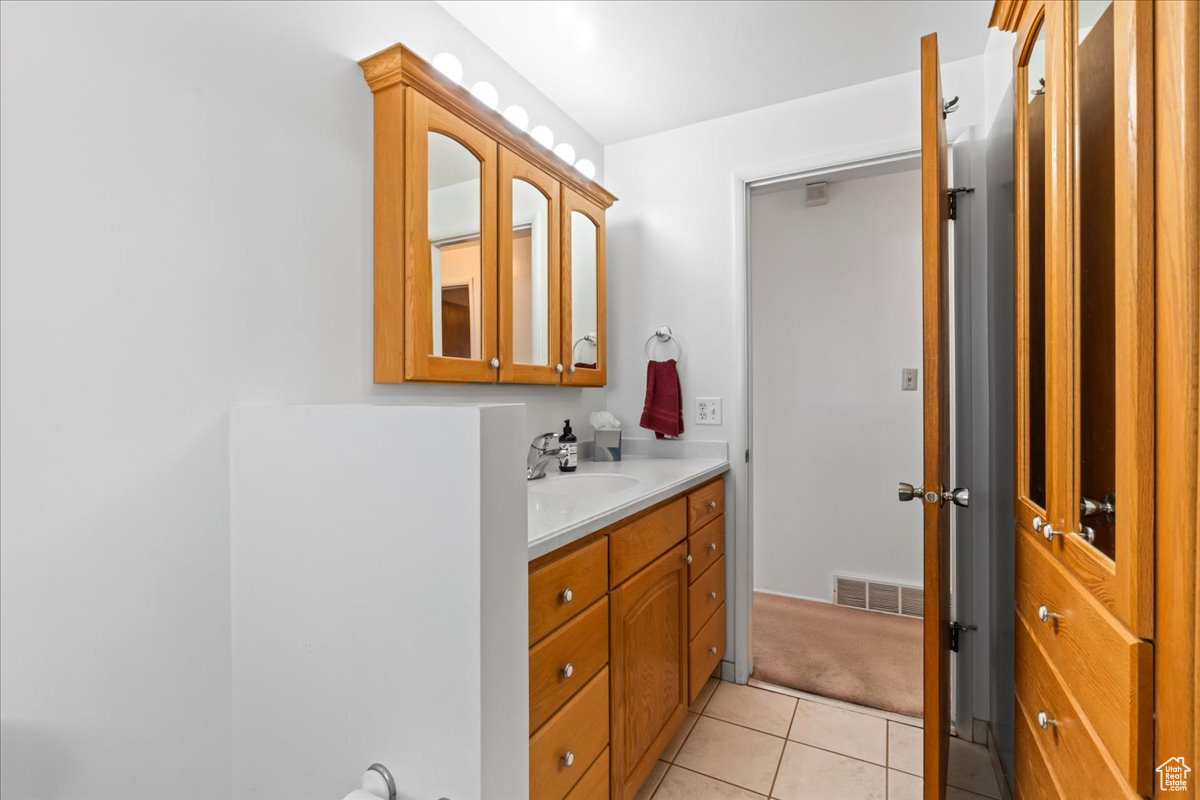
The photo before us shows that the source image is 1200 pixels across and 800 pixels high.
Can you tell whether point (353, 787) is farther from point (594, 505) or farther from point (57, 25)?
point (57, 25)

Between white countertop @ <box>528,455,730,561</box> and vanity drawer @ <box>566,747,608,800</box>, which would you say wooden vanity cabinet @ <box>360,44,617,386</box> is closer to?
white countertop @ <box>528,455,730,561</box>

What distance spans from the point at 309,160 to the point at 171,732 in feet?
3.83

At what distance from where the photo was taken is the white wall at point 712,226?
205cm

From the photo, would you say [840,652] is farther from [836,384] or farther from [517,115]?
[517,115]

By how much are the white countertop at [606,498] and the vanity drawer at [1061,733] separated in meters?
0.87

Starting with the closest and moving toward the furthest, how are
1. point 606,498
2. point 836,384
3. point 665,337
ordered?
point 606,498
point 665,337
point 836,384

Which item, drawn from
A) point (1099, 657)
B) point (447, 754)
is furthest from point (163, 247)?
point (1099, 657)

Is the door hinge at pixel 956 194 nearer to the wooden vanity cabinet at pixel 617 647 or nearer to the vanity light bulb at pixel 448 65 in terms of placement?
the wooden vanity cabinet at pixel 617 647

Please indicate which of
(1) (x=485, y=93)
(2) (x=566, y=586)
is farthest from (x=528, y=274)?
(2) (x=566, y=586)

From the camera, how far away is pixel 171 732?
101 centimetres

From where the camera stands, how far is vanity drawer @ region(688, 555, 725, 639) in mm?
1827

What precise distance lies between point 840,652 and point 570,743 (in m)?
1.69

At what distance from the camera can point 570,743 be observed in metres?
1.16

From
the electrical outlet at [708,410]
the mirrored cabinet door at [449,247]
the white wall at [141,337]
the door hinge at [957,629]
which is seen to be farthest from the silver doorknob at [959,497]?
the white wall at [141,337]
